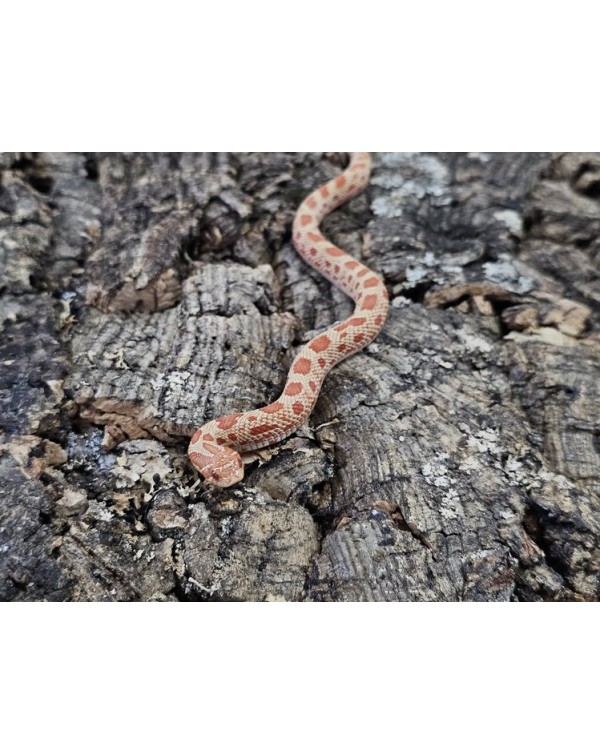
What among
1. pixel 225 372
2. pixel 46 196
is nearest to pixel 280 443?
pixel 225 372

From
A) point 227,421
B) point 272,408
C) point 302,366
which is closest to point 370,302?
point 302,366

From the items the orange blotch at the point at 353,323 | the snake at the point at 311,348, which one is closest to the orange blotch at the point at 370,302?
the snake at the point at 311,348

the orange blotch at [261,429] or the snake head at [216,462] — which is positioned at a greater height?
the orange blotch at [261,429]

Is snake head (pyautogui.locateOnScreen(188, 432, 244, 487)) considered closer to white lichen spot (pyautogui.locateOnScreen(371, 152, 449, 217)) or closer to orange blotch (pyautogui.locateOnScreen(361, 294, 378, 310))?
orange blotch (pyautogui.locateOnScreen(361, 294, 378, 310))

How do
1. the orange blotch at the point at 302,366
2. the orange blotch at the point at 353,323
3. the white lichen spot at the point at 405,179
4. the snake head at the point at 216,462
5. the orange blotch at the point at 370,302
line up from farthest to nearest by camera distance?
1. the white lichen spot at the point at 405,179
2. the orange blotch at the point at 370,302
3. the orange blotch at the point at 353,323
4. the orange blotch at the point at 302,366
5. the snake head at the point at 216,462

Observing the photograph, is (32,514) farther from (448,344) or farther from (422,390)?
(448,344)

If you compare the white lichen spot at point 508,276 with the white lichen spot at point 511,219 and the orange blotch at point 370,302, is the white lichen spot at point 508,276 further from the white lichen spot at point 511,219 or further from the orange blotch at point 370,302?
the orange blotch at point 370,302
